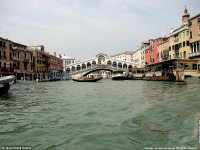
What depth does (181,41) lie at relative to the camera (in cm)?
3844

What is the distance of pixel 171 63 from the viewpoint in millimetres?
28234

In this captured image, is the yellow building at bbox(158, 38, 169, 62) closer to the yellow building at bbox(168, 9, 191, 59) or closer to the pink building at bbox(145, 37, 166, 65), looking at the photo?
the yellow building at bbox(168, 9, 191, 59)

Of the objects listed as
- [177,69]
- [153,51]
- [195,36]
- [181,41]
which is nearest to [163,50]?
[153,51]

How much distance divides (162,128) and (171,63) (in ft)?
79.5

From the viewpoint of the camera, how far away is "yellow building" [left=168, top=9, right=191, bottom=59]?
120 feet

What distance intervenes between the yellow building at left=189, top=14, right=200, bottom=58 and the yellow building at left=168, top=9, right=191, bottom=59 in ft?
3.72

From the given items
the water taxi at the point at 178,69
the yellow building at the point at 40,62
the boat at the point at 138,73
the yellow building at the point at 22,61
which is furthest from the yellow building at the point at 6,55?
the water taxi at the point at 178,69

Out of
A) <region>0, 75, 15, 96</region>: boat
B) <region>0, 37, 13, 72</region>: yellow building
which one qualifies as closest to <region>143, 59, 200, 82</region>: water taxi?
<region>0, 75, 15, 96</region>: boat

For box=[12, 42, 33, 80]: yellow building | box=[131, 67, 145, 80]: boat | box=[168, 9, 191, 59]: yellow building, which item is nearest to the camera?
box=[168, 9, 191, 59]: yellow building

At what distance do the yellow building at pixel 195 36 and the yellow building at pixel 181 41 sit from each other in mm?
1133

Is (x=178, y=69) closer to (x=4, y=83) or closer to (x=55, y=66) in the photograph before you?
(x=4, y=83)

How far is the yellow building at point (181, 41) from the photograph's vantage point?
36719 millimetres

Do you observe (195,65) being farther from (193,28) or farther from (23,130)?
(23,130)

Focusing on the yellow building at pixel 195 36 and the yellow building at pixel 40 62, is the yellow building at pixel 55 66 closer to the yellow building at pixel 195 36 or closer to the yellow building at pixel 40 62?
the yellow building at pixel 40 62
